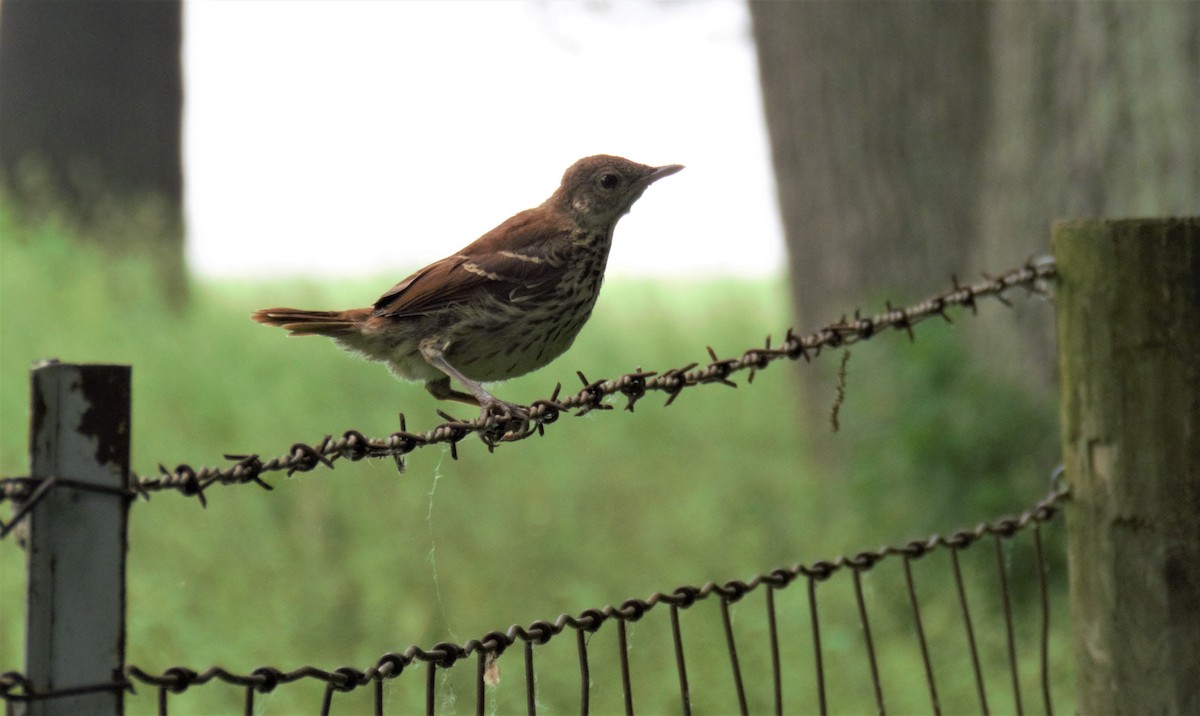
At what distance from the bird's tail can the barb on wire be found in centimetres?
108

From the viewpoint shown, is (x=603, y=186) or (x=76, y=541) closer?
(x=76, y=541)

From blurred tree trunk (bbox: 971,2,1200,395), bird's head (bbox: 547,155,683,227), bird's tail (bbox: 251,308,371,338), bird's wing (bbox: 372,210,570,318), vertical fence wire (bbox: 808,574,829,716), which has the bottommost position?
vertical fence wire (bbox: 808,574,829,716)

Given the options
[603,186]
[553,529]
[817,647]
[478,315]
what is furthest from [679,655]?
[553,529]

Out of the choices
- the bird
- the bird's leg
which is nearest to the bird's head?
the bird

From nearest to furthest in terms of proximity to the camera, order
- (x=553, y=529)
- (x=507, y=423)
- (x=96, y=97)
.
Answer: (x=507, y=423), (x=553, y=529), (x=96, y=97)

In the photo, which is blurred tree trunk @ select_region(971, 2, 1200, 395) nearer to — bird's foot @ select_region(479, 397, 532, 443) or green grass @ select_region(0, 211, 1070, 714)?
green grass @ select_region(0, 211, 1070, 714)

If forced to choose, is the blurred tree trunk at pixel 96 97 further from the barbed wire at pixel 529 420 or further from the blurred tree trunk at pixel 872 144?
the barbed wire at pixel 529 420

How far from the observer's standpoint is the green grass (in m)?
4.80

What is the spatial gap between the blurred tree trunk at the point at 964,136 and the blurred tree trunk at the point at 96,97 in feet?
20.3

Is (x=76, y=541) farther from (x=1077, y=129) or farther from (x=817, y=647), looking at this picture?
(x=1077, y=129)

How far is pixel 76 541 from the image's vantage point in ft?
4.19

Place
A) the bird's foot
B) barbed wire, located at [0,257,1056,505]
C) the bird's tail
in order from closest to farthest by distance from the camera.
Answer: barbed wire, located at [0,257,1056,505], the bird's foot, the bird's tail

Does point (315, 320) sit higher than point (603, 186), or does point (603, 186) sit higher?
point (603, 186)

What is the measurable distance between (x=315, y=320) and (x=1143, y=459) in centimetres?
173
